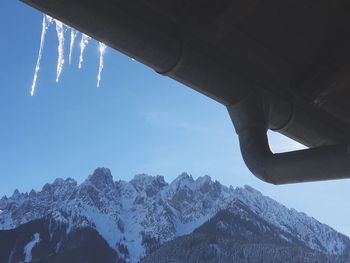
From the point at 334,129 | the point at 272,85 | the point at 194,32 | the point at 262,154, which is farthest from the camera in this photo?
the point at 334,129

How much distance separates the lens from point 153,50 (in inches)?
167

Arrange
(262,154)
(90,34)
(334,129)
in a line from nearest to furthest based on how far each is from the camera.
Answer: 1. (90,34)
2. (262,154)
3. (334,129)

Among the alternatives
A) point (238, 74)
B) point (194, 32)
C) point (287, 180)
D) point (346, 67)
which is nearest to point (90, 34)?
point (194, 32)

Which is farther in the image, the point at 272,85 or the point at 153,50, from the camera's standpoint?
the point at 272,85

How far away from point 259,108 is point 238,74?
0.46m

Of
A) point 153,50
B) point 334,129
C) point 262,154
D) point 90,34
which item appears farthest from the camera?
point 334,129

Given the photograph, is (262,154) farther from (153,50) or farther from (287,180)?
(153,50)

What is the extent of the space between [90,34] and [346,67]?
2796 mm

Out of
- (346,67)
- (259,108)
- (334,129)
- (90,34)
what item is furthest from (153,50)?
(334,129)

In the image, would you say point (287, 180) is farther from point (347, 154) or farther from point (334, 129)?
point (334, 129)

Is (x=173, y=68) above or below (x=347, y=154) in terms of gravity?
above

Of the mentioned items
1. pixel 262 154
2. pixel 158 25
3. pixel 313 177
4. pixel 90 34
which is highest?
pixel 158 25

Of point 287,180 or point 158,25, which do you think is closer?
point 158,25

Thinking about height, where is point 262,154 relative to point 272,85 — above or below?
below
